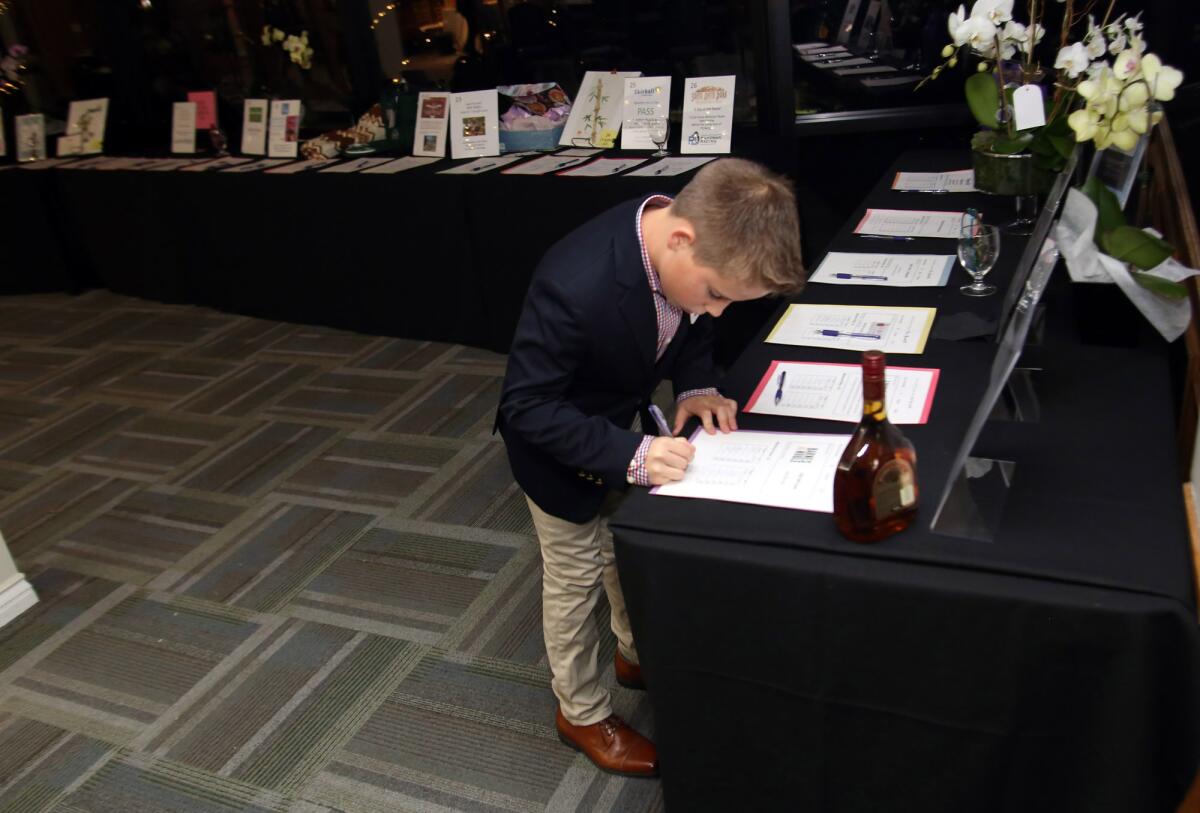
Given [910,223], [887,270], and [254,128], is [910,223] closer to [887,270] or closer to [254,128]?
[887,270]

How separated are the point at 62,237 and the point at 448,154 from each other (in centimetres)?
274

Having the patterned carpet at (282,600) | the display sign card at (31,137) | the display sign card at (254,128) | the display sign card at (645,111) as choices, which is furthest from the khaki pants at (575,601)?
the display sign card at (31,137)

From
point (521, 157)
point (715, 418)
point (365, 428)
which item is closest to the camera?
point (715, 418)

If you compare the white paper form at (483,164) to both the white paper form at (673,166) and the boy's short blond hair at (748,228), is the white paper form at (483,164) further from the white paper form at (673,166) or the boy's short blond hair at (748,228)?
the boy's short blond hair at (748,228)

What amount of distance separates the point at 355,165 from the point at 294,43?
0.93 meters

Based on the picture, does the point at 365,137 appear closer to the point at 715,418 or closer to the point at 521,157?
the point at 521,157

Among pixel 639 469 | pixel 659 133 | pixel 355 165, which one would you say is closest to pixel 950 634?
pixel 639 469

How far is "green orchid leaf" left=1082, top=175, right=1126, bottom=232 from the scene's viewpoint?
135 cm

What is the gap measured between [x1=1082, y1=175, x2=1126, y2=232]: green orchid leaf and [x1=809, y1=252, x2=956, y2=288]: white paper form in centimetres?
50

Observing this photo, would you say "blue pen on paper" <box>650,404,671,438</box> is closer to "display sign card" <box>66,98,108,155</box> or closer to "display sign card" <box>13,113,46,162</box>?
"display sign card" <box>66,98,108,155</box>

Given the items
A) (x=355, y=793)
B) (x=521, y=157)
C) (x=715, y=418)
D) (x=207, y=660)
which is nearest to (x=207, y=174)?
(x=521, y=157)

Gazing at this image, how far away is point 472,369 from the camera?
12.2 ft

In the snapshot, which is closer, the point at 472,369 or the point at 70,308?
the point at 472,369

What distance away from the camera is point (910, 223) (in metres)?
2.28
